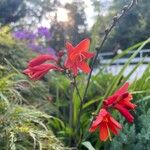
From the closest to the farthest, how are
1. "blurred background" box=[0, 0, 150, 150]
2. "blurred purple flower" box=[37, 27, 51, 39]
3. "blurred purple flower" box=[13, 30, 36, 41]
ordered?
1. "blurred background" box=[0, 0, 150, 150]
2. "blurred purple flower" box=[13, 30, 36, 41]
3. "blurred purple flower" box=[37, 27, 51, 39]

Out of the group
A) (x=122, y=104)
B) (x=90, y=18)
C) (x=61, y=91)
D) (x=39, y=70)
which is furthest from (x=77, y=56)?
(x=90, y=18)

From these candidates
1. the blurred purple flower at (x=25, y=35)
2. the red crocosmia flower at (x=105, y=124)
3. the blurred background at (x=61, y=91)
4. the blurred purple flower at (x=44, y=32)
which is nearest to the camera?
the red crocosmia flower at (x=105, y=124)

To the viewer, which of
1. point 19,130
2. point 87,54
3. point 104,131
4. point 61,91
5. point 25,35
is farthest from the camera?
point 25,35

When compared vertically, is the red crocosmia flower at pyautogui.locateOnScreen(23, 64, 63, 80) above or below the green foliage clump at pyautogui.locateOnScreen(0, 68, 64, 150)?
above

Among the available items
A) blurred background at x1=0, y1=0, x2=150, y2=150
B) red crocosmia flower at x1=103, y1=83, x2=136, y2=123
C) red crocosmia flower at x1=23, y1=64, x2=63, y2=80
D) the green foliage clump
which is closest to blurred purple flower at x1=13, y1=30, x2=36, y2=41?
blurred background at x1=0, y1=0, x2=150, y2=150

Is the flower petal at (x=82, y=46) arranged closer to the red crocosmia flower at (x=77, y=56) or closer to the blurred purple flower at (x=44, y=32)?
the red crocosmia flower at (x=77, y=56)

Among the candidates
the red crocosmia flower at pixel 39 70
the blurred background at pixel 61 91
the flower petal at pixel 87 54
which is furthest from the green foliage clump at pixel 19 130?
the flower petal at pixel 87 54

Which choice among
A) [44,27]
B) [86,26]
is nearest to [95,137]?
[86,26]

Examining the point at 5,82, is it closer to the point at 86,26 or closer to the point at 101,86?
the point at 101,86

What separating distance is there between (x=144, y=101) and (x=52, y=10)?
313cm

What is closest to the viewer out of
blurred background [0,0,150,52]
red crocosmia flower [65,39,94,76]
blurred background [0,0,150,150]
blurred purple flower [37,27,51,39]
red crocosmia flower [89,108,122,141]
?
red crocosmia flower [89,108,122,141]

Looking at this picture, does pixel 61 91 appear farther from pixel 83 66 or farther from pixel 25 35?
pixel 25 35

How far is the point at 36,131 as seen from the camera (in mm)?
2178

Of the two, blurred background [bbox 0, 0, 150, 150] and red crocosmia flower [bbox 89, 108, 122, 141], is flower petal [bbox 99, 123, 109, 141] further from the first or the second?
blurred background [bbox 0, 0, 150, 150]
